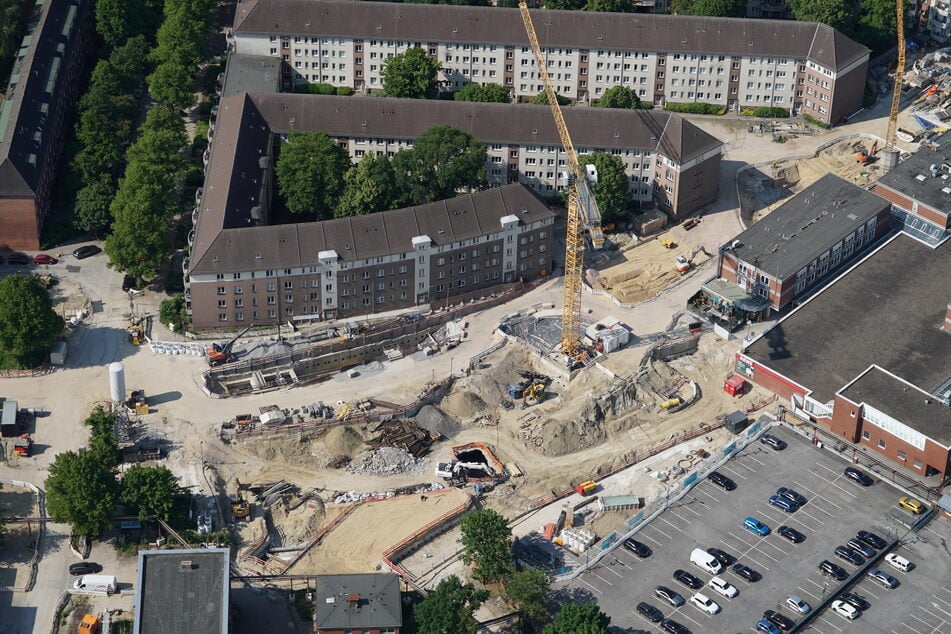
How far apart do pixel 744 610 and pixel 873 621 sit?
1442 centimetres

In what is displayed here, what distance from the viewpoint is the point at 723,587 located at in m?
199

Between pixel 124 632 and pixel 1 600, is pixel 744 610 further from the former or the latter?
pixel 1 600

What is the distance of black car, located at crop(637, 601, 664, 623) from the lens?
195 m

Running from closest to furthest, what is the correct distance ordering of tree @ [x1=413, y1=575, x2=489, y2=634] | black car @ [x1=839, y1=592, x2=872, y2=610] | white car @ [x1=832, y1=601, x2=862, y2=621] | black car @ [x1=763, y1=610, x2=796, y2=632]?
tree @ [x1=413, y1=575, x2=489, y2=634], black car @ [x1=763, y1=610, x2=796, y2=632], white car @ [x1=832, y1=601, x2=862, y2=621], black car @ [x1=839, y1=592, x2=872, y2=610]

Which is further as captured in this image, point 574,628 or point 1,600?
point 1,600

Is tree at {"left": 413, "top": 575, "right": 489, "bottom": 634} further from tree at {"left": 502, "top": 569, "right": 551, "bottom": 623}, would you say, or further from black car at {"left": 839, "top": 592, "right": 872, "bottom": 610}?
black car at {"left": 839, "top": 592, "right": 872, "bottom": 610}

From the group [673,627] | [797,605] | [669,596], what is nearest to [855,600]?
[797,605]

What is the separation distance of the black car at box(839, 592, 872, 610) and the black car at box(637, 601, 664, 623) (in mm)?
21251

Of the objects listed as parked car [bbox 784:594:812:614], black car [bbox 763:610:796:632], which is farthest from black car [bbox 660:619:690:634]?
parked car [bbox 784:594:812:614]

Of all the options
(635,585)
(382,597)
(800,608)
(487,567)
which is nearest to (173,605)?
(382,597)

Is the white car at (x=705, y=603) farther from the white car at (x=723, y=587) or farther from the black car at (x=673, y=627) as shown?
the black car at (x=673, y=627)

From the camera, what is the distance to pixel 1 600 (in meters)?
200

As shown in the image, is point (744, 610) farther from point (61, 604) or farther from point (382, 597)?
point (61, 604)

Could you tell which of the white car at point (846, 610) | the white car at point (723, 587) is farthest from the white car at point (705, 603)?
the white car at point (846, 610)
